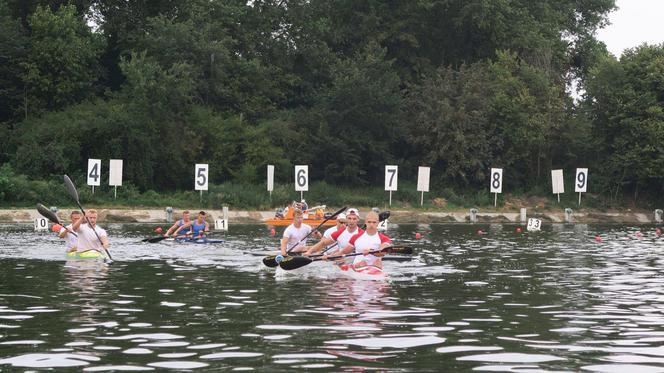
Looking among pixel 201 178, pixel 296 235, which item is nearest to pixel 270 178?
pixel 201 178

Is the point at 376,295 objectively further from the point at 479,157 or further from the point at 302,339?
the point at 479,157

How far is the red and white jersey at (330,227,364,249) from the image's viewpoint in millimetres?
24667

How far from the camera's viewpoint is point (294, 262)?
972 inches

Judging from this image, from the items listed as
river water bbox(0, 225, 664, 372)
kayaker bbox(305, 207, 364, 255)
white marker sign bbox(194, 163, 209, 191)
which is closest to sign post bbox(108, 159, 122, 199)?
white marker sign bbox(194, 163, 209, 191)

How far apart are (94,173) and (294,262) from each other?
35.6m

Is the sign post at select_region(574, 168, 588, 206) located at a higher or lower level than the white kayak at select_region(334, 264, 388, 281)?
higher

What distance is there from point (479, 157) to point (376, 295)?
47.8 m

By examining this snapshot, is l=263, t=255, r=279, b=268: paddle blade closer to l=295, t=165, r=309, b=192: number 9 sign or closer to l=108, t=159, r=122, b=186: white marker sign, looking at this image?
l=108, t=159, r=122, b=186: white marker sign

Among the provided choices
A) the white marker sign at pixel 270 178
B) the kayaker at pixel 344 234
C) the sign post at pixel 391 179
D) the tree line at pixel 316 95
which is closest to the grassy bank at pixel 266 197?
the white marker sign at pixel 270 178

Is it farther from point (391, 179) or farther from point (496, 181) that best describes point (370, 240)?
point (496, 181)

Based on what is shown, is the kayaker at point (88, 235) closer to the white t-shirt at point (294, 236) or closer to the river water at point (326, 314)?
the river water at point (326, 314)

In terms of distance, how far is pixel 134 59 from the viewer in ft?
204

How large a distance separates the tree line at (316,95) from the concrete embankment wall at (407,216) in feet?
11.8

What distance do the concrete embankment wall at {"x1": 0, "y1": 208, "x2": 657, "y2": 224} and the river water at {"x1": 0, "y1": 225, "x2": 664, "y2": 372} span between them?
18.8 m
